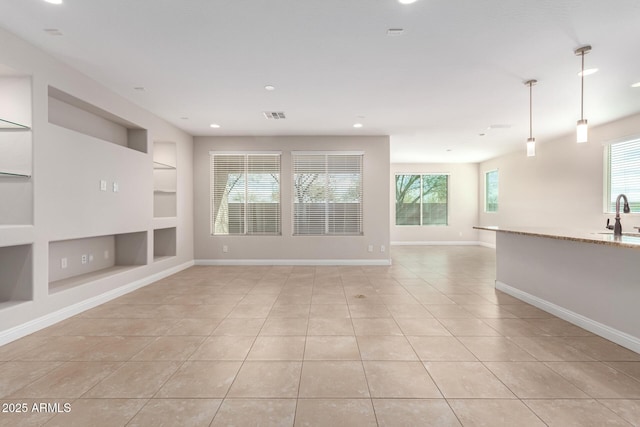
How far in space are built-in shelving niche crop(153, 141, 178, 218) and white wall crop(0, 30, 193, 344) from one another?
2.33 feet

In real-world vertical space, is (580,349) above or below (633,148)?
below

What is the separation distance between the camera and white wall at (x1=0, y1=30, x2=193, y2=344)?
2.94 meters

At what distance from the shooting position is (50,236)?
3.21m

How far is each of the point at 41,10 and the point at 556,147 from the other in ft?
29.5

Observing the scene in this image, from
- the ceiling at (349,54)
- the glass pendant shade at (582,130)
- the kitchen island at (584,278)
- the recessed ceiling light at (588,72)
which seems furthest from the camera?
the recessed ceiling light at (588,72)

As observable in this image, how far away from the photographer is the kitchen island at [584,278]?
2617mm

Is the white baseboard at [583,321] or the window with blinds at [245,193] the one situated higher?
the window with blinds at [245,193]

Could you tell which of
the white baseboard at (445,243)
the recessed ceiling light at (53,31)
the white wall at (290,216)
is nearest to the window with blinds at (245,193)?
the white wall at (290,216)

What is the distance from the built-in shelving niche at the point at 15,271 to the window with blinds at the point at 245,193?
374 cm

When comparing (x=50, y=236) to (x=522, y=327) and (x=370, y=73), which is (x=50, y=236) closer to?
(x=370, y=73)

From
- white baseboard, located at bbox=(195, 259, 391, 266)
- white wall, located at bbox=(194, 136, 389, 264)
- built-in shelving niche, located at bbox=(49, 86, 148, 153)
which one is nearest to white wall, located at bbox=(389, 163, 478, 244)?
white wall, located at bbox=(194, 136, 389, 264)

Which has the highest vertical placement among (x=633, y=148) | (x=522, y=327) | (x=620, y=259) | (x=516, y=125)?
(x=516, y=125)

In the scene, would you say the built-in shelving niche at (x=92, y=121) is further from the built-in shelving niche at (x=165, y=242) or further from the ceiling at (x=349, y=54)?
the built-in shelving niche at (x=165, y=242)

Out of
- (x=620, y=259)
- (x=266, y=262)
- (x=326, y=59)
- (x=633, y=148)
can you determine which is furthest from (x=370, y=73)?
(x=633, y=148)
